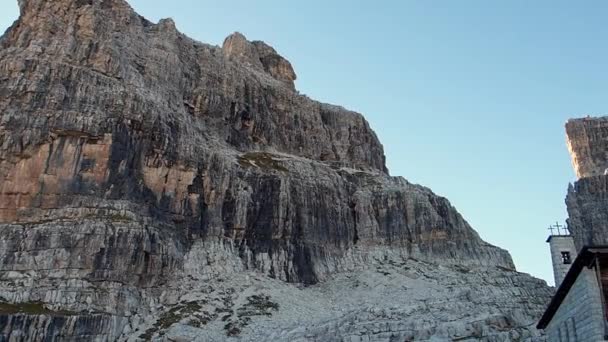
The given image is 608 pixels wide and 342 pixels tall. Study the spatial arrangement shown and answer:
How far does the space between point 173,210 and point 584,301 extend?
57919 millimetres

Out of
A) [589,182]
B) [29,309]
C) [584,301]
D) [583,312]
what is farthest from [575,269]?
[589,182]

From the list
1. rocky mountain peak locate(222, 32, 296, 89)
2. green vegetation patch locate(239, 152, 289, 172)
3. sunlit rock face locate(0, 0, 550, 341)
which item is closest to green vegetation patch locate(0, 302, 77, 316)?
sunlit rock face locate(0, 0, 550, 341)

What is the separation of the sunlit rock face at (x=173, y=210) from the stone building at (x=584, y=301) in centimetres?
1752

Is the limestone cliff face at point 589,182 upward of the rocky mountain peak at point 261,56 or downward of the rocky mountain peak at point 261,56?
downward

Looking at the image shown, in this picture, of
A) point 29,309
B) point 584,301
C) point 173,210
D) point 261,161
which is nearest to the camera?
point 584,301

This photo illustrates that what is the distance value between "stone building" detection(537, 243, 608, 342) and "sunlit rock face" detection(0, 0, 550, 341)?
1752 centimetres

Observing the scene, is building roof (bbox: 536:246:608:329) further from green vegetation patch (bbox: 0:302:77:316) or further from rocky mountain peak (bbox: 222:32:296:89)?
rocky mountain peak (bbox: 222:32:296:89)

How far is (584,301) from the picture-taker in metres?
26.0

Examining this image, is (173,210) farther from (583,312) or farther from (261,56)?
(261,56)

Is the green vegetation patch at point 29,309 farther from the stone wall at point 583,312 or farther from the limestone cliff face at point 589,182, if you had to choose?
the limestone cliff face at point 589,182

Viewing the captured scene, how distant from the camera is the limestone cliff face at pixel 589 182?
121500 mm

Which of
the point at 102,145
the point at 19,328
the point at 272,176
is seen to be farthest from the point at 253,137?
the point at 19,328

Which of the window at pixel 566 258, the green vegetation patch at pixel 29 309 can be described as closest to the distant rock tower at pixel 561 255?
the window at pixel 566 258

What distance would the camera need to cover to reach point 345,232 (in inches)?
3543
